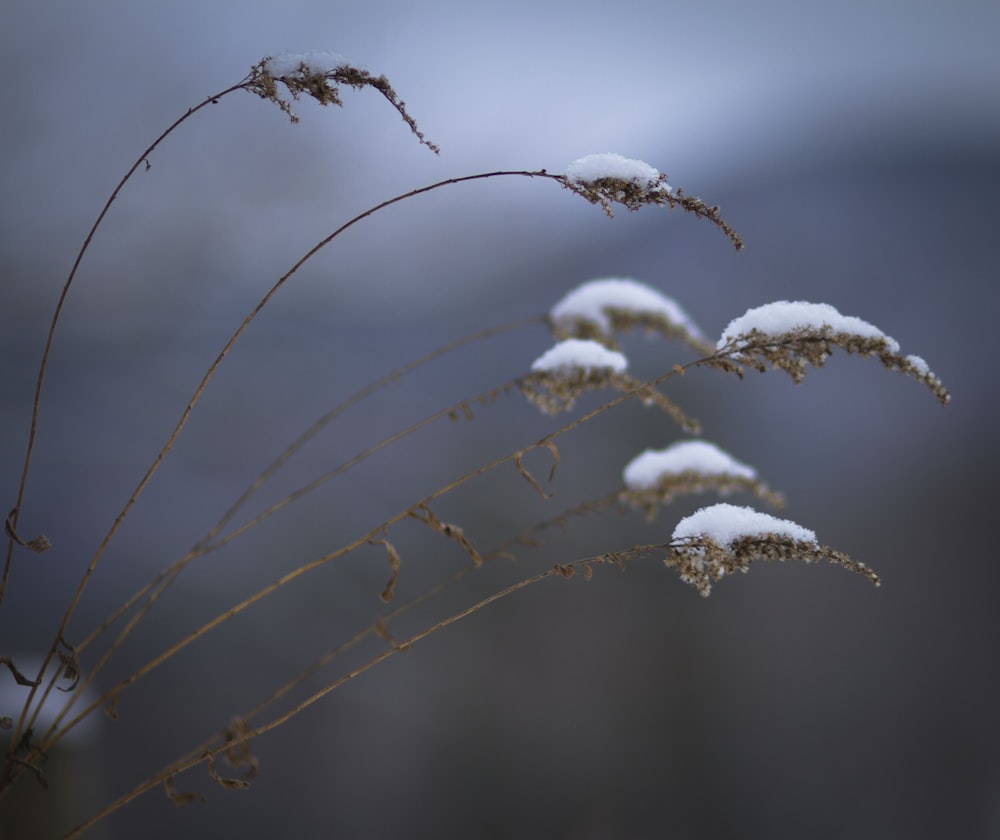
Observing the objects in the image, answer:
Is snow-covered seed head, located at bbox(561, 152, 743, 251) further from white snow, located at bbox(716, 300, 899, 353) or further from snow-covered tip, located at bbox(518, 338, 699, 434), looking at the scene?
snow-covered tip, located at bbox(518, 338, 699, 434)

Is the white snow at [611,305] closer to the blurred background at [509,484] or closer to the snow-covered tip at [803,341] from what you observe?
the snow-covered tip at [803,341]

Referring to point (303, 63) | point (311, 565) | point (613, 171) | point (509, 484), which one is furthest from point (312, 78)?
point (509, 484)

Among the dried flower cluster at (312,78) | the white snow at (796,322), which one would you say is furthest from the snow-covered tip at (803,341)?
the dried flower cluster at (312,78)

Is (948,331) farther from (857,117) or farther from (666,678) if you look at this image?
(666,678)

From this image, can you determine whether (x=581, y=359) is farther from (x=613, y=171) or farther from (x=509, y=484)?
(x=509, y=484)

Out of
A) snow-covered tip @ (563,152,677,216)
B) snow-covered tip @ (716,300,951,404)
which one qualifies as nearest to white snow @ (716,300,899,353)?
snow-covered tip @ (716,300,951,404)
